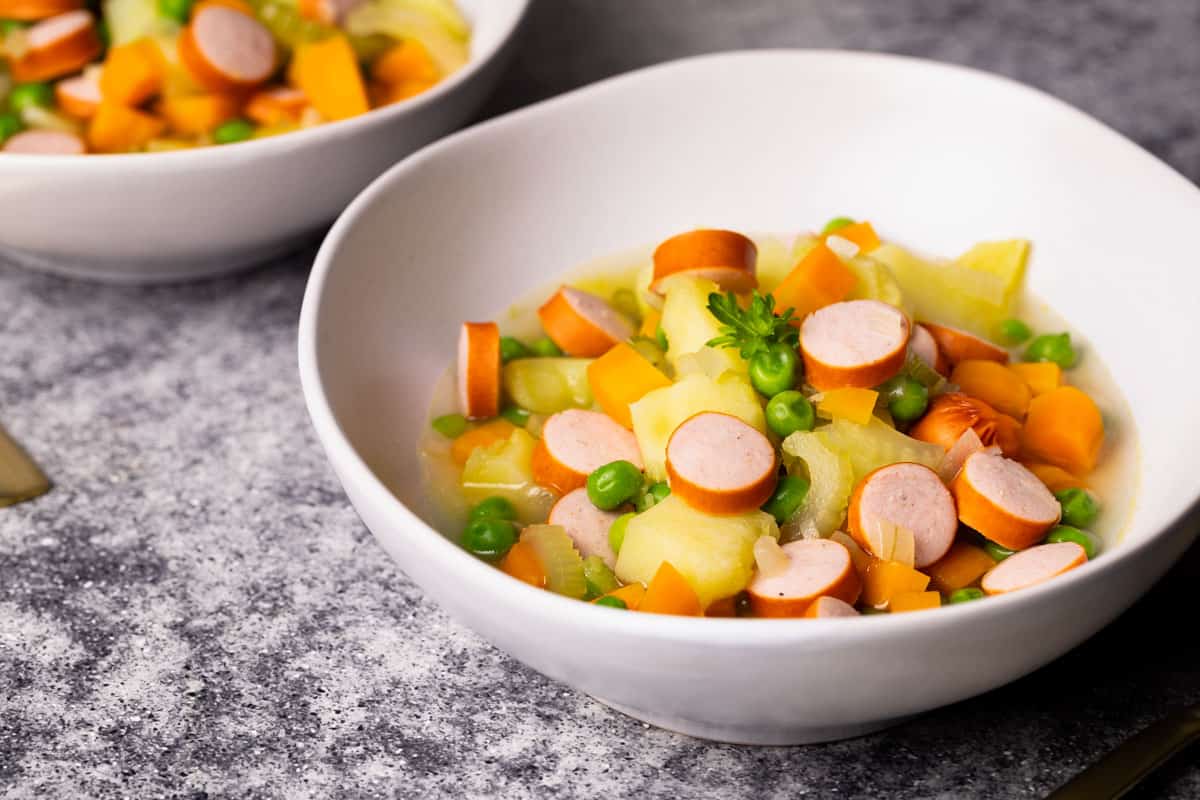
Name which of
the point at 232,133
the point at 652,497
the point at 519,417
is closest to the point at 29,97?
the point at 232,133

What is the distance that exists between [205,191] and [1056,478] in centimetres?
157

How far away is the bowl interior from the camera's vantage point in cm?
229

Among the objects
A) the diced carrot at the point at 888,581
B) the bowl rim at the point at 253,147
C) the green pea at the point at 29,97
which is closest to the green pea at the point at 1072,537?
the diced carrot at the point at 888,581

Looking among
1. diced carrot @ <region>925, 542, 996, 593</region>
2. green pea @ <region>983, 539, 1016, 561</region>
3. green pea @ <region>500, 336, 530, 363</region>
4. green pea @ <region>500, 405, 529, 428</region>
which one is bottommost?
green pea @ <region>500, 405, 529, 428</region>

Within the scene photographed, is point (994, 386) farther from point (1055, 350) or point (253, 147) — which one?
point (253, 147)

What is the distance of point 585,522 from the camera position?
2.04 m

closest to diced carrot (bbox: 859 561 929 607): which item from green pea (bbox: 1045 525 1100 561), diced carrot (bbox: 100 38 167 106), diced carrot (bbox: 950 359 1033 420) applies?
green pea (bbox: 1045 525 1100 561)

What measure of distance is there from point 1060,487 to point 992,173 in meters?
0.79

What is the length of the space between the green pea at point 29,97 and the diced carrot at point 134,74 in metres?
0.15

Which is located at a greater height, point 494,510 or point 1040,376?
point 1040,376

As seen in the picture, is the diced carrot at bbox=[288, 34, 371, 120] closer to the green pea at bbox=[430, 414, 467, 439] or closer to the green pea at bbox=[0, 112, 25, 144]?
the green pea at bbox=[0, 112, 25, 144]

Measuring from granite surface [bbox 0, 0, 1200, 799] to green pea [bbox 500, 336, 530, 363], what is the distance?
39 centimetres

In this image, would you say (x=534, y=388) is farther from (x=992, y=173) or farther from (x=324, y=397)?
(x=992, y=173)

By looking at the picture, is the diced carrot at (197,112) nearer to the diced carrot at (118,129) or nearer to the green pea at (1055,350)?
the diced carrot at (118,129)
